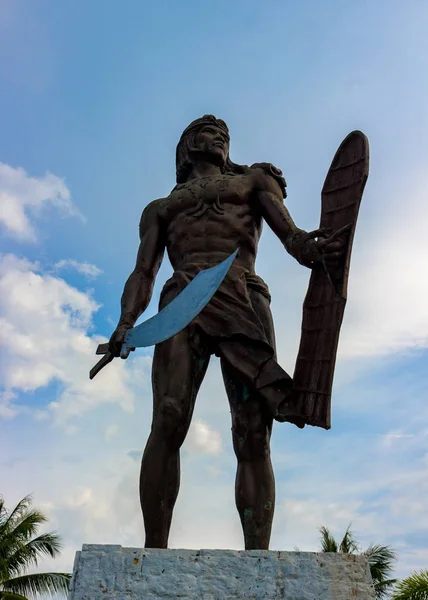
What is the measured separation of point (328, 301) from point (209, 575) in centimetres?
188

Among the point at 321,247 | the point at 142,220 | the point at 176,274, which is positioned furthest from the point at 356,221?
the point at 142,220

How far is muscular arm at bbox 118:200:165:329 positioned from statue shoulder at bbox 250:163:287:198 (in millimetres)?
819

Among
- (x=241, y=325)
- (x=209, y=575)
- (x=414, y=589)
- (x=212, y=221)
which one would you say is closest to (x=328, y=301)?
(x=241, y=325)

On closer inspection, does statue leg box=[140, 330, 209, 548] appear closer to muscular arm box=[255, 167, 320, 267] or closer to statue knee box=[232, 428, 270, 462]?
statue knee box=[232, 428, 270, 462]

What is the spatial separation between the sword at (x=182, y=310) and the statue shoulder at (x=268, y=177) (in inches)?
42.0

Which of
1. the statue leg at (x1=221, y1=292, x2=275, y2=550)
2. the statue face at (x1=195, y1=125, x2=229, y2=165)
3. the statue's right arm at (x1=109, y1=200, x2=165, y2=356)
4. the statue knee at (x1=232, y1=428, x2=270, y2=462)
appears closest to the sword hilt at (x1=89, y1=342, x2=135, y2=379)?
the statue's right arm at (x1=109, y1=200, x2=165, y2=356)

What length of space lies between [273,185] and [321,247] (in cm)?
93

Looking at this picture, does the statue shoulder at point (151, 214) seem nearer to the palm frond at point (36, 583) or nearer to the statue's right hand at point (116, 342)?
the statue's right hand at point (116, 342)

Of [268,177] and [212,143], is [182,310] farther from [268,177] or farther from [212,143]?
[212,143]

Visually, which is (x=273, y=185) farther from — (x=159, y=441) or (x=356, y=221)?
(x=159, y=441)

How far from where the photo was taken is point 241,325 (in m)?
4.32

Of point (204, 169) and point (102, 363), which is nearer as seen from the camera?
point (102, 363)

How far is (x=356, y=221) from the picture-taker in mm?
4230

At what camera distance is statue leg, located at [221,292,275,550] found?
12.9 ft
